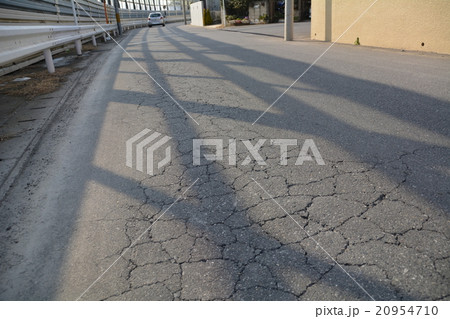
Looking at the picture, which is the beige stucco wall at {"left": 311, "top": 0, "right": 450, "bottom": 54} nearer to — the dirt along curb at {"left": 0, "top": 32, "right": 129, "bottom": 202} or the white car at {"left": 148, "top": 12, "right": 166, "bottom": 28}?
the dirt along curb at {"left": 0, "top": 32, "right": 129, "bottom": 202}

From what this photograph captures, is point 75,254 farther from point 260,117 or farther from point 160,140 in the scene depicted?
point 260,117

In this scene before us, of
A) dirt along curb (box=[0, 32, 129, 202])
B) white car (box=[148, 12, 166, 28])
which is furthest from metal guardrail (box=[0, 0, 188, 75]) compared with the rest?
white car (box=[148, 12, 166, 28])

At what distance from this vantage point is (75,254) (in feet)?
6.42

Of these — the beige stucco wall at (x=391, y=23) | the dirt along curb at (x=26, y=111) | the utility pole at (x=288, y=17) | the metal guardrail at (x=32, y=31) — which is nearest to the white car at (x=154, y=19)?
the metal guardrail at (x=32, y=31)

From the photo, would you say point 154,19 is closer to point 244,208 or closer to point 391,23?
Result: point 391,23

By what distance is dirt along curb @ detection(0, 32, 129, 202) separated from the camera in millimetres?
3191

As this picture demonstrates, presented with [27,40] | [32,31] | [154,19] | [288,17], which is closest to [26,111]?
[27,40]

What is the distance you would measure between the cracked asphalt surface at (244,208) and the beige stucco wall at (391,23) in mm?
4141

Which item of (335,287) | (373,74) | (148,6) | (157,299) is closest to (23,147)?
(157,299)

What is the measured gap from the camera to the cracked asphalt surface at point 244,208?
1.70 meters

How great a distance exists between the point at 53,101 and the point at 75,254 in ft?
13.2

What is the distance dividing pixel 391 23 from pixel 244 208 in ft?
28.6

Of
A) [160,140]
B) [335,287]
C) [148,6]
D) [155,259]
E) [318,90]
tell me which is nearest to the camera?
[335,287]

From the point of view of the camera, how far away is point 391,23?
8.82m
